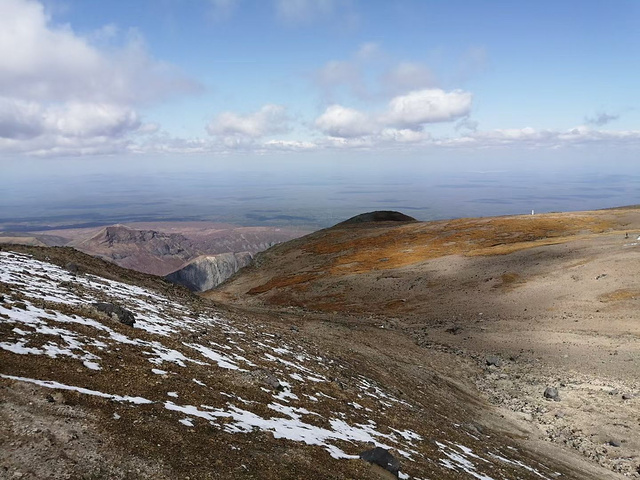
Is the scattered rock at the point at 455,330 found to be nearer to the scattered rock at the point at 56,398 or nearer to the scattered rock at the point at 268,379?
the scattered rock at the point at 268,379

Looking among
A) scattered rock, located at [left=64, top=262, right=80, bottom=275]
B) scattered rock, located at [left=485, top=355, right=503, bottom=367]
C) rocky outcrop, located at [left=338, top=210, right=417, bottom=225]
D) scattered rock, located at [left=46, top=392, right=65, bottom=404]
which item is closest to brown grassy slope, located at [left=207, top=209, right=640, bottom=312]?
Answer: rocky outcrop, located at [left=338, top=210, right=417, bottom=225]

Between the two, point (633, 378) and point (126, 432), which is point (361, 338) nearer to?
point (633, 378)

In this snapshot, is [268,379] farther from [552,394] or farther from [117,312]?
[552,394]

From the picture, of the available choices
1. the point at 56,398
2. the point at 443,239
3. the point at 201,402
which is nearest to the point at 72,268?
the point at 201,402

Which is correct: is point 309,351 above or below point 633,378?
above

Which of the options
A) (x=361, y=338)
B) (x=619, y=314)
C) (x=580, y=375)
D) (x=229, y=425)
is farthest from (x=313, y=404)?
(x=619, y=314)

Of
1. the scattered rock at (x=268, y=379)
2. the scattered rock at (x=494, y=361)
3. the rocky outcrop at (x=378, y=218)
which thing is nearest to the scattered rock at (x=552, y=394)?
the scattered rock at (x=494, y=361)
